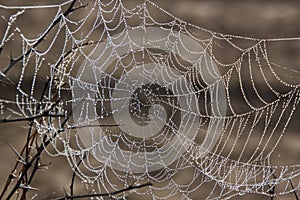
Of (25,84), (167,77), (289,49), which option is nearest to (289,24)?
(289,49)

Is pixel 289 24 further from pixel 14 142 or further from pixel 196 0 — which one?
pixel 14 142

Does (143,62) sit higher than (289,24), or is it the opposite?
(289,24)

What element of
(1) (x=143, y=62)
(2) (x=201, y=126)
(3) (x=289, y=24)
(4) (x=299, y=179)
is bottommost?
(4) (x=299, y=179)

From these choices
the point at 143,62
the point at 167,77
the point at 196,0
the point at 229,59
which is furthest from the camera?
the point at 196,0

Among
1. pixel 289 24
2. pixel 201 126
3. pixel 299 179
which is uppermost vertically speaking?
pixel 289 24

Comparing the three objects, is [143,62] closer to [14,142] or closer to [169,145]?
[169,145]

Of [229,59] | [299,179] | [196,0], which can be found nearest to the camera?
[299,179]

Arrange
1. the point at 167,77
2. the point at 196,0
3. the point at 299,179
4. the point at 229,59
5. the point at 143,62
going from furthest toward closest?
the point at 196,0, the point at 229,59, the point at 299,179, the point at 143,62, the point at 167,77

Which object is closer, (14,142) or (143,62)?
(143,62)

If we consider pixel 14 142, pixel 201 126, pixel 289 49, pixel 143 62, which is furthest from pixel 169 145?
pixel 14 142
